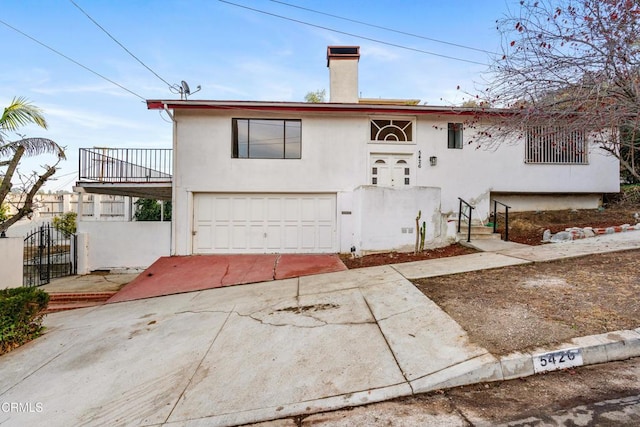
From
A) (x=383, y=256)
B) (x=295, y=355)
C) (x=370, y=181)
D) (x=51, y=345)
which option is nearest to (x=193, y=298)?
(x=51, y=345)

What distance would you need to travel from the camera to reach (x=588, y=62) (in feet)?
15.4

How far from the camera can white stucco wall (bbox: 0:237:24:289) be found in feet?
22.1

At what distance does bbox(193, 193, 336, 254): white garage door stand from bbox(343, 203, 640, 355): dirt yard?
4.86 meters

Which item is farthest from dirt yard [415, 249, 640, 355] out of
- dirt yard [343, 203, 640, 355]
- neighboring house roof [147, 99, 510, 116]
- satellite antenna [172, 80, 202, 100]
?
satellite antenna [172, 80, 202, 100]

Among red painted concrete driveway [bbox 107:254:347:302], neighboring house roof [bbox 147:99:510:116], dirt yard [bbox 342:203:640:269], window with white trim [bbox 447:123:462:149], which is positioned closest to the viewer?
red painted concrete driveway [bbox 107:254:347:302]

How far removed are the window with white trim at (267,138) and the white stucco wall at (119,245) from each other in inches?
155

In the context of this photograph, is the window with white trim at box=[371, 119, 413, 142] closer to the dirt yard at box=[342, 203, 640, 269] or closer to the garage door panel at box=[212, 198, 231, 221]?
the dirt yard at box=[342, 203, 640, 269]

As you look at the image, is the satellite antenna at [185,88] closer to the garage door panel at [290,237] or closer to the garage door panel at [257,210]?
the garage door panel at [257,210]

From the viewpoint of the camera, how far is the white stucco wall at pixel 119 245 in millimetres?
10172

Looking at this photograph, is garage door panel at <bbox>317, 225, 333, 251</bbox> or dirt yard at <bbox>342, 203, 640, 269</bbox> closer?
dirt yard at <bbox>342, 203, 640, 269</bbox>

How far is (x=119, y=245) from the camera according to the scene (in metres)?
10.4

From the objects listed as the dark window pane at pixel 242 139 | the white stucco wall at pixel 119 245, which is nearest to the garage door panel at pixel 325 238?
the dark window pane at pixel 242 139

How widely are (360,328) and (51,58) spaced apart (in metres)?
11.8

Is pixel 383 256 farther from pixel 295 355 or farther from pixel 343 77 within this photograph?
pixel 343 77
